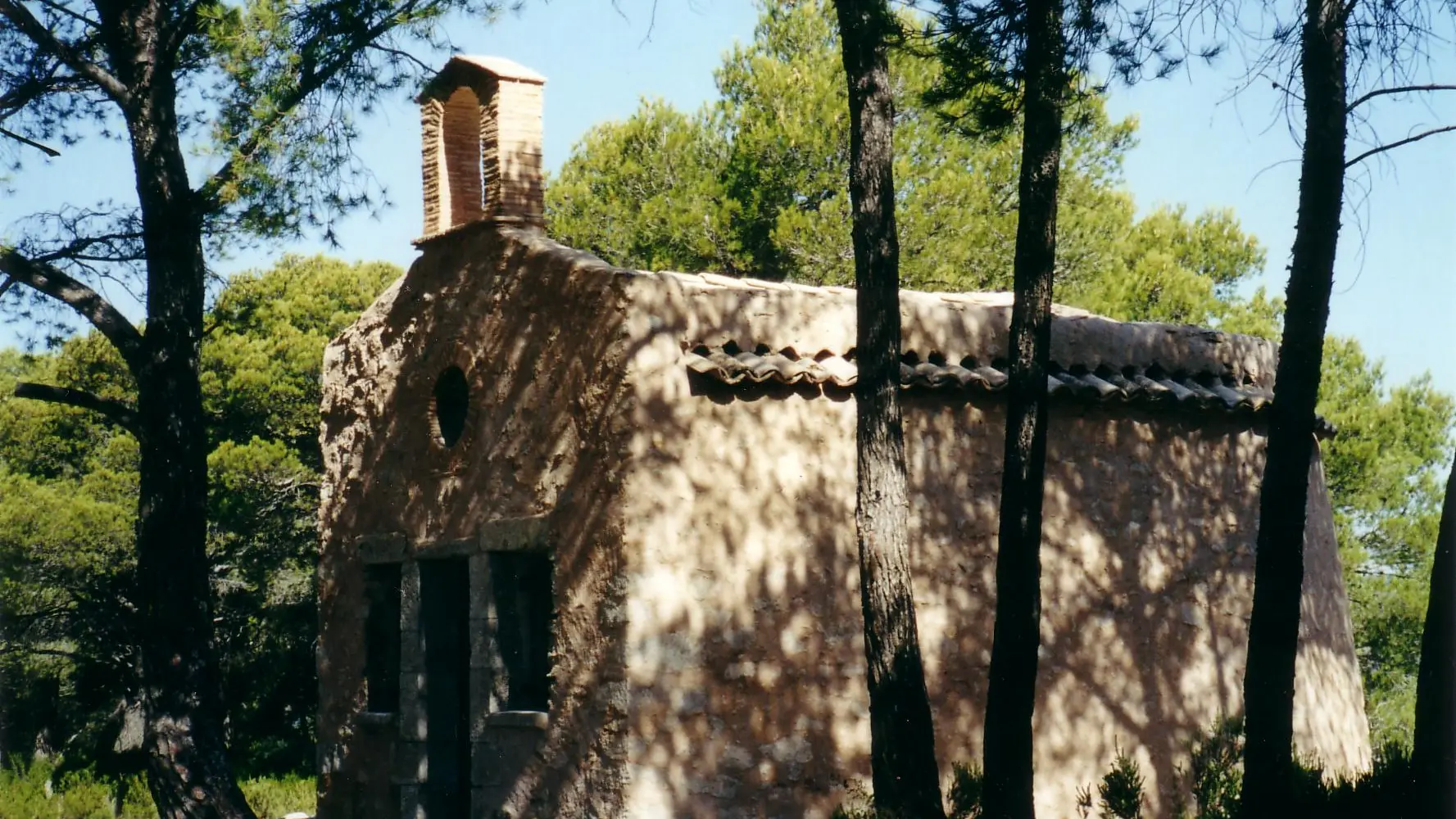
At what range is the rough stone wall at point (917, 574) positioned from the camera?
8.86 metres

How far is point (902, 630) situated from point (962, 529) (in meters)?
1.90

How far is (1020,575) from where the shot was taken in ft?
26.3

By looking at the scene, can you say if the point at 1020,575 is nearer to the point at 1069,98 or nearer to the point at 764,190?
the point at 1069,98

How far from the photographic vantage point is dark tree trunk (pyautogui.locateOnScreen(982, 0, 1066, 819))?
7.97 m

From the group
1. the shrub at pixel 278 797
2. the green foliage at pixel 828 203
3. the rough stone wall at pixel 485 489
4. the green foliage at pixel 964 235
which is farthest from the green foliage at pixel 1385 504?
the rough stone wall at pixel 485 489

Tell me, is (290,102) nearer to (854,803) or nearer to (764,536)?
(764,536)

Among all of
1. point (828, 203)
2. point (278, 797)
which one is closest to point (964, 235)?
point (828, 203)

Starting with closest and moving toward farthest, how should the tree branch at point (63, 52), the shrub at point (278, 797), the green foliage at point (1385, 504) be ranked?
the tree branch at point (63, 52) → the shrub at point (278, 797) → the green foliage at point (1385, 504)

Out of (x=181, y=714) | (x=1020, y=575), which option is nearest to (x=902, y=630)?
(x=1020, y=575)

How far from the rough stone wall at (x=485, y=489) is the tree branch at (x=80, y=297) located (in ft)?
5.11

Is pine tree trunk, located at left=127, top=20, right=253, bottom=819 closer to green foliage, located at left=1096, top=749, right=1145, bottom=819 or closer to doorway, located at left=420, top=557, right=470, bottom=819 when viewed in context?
doorway, located at left=420, top=557, right=470, bottom=819

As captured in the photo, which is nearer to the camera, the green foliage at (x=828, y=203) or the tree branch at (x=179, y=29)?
the tree branch at (x=179, y=29)

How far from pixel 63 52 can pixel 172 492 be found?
375 centimetres

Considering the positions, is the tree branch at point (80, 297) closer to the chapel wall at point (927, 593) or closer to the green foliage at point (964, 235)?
the chapel wall at point (927, 593)
